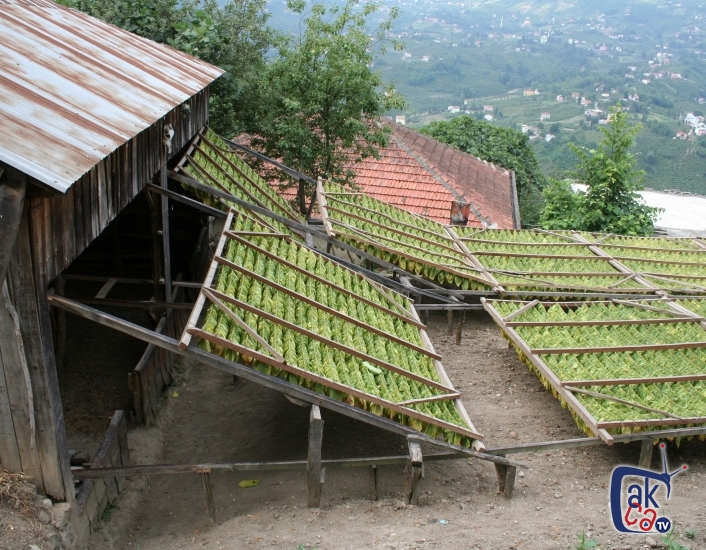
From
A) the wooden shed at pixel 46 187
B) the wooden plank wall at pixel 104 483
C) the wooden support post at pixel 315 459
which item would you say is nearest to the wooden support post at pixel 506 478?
the wooden support post at pixel 315 459

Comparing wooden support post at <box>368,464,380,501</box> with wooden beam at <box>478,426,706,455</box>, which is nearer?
wooden support post at <box>368,464,380,501</box>

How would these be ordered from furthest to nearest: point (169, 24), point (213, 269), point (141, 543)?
point (169, 24) < point (213, 269) < point (141, 543)

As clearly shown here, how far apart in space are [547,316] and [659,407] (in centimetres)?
271

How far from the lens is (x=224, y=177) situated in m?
11.6

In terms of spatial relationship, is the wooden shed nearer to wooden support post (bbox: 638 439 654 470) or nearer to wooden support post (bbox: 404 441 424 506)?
wooden support post (bbox: 404 441 424 506)

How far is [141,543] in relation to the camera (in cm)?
687

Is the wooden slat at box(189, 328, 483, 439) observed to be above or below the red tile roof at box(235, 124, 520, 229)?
below

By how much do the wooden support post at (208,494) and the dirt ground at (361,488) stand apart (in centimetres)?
10

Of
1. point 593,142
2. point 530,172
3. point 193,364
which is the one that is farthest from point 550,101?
point 193,364

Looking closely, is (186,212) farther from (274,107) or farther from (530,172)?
(530,172)

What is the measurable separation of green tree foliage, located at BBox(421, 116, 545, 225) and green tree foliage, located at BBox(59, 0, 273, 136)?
15.0 metres

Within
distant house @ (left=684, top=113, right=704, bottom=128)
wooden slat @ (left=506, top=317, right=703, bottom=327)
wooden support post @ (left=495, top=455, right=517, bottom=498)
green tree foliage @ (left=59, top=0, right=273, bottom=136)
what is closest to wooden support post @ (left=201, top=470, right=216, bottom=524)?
wooden support post @ (left=495, top=455, right=517, bottom=498)

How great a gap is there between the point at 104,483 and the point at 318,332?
2800mm

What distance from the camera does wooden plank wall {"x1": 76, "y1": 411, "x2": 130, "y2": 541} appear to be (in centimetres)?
664
